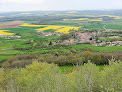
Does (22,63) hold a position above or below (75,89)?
below

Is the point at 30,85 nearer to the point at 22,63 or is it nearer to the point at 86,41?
the point at 22,63

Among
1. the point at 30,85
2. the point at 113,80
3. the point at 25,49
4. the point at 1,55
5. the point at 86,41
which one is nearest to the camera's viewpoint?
the point at 113,80

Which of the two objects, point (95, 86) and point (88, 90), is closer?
point (88, 90)

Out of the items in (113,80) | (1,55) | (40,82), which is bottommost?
(1,55)

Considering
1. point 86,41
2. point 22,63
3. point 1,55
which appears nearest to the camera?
point 22,63

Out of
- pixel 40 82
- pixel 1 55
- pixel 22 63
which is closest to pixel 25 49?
pixel 1 55

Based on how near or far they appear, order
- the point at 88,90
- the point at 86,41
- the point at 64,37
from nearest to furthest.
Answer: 1. the point at 88,90
2. the point at 86,41
3. the point at 64,37

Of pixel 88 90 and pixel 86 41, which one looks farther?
pixel 86 41

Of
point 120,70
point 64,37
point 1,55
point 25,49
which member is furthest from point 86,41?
point 120,70

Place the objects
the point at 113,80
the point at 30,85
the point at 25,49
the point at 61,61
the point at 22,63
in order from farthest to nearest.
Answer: the point at 25,49, the point at 61,61, the point at 22,63, the point at 30,85, the point at 113,80
